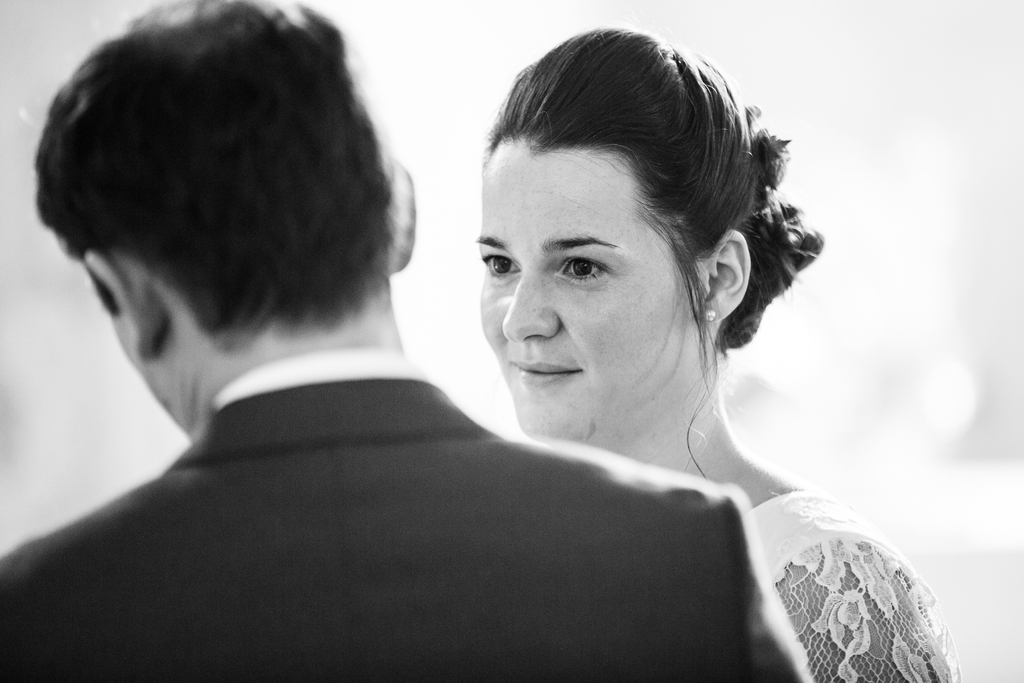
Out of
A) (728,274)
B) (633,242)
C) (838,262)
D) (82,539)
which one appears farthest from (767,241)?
(838,262)

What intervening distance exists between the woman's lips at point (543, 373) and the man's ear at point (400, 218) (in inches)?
28.8

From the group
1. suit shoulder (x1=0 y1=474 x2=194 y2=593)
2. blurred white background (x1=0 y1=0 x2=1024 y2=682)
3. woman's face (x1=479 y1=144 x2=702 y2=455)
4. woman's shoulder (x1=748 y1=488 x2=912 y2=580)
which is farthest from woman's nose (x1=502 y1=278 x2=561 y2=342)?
blurred white background (x1=0 y1=0 x2=1024 y2=682)

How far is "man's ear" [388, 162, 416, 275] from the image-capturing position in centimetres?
79

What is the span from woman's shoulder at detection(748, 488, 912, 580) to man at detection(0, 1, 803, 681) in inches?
23.0

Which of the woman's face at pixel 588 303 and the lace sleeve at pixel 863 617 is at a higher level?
the woman's face at pixel 588 303

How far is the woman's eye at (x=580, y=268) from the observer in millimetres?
1502

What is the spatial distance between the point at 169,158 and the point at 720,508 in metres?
0.45

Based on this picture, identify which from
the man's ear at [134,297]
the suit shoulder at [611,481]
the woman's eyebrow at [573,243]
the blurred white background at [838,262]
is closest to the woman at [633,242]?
the woman's eyebrow at [573,243]

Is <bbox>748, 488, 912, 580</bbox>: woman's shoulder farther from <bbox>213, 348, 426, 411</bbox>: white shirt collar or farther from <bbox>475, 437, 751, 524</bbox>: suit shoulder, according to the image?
<bbox>213, 348, 426, 411</bbox>: white shirt collar

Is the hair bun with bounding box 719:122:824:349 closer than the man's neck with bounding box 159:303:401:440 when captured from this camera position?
No

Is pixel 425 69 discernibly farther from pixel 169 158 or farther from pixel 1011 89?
pixel 169 158

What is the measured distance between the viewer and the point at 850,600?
1278 millimetres

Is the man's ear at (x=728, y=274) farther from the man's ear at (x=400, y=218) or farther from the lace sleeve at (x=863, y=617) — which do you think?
the man's ear at (x=400, y=218)

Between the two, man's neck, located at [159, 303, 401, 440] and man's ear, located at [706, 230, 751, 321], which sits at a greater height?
man's neck, located at [159, 303, 401, 440]
